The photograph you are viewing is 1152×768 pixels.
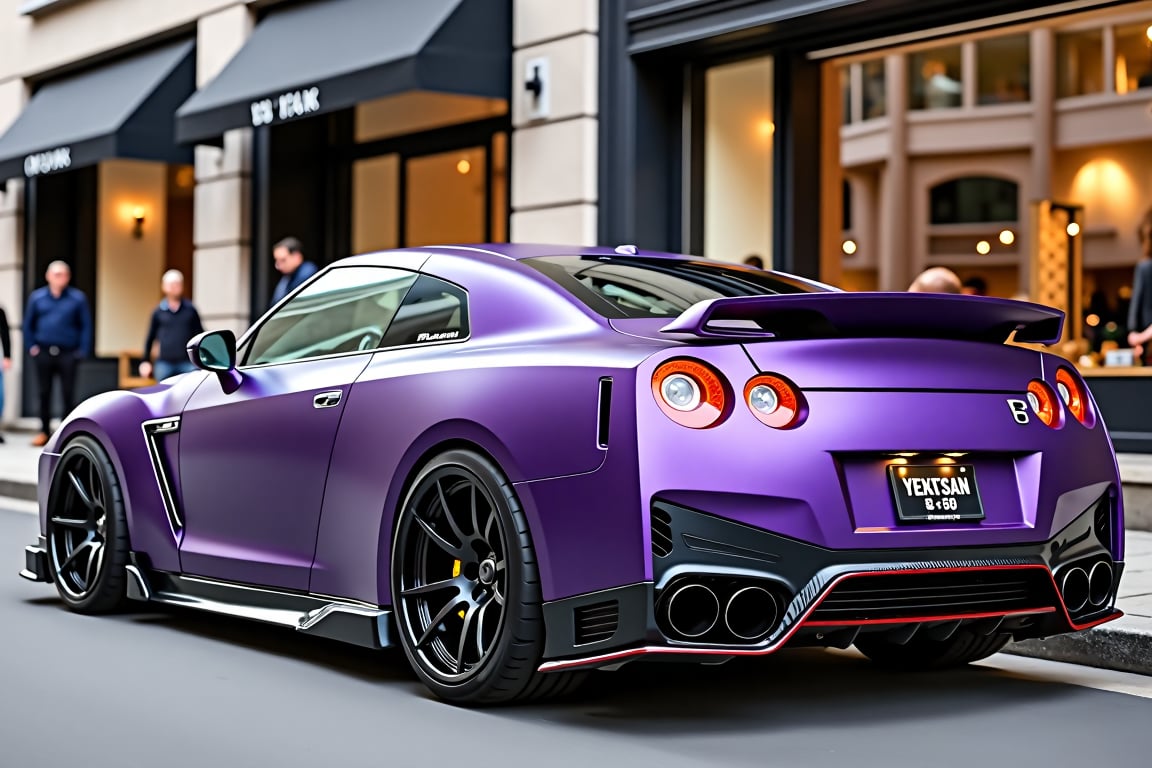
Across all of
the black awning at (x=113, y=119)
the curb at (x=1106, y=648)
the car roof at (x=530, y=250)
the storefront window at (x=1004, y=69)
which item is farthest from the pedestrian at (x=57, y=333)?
the storefront window at (x=1004, y=69)

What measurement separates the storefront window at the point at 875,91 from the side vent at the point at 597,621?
37.9m

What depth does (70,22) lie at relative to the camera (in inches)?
761

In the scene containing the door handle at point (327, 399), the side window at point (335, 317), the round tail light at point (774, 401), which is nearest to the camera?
the round tail light at point (774, 401)

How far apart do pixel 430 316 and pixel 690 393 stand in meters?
1.24

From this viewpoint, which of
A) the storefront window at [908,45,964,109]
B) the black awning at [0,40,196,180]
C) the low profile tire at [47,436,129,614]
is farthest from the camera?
the storefront window at [908,45,964,109]

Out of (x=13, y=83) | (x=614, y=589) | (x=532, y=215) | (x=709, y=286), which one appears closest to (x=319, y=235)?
(x=532, y=215)

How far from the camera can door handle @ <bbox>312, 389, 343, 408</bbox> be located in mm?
5242

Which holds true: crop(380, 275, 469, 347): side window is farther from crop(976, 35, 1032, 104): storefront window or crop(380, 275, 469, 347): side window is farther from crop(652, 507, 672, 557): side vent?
crop(976, 35, 1032, 104): storefront window

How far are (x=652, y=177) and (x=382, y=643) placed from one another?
7.72 meters

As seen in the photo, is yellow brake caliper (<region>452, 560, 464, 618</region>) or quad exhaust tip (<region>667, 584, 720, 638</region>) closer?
quad exhaust tip (<region>667, 584, 720, 638</region>)

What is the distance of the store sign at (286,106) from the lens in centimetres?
1324

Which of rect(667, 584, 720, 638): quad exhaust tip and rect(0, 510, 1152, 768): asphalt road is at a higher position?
rect(667, 584, 720, 638): quad exhaust tip

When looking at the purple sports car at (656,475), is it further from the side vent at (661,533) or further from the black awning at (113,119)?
the black awning at (113,119)

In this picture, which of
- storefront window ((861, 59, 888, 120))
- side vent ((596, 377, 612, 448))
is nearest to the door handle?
side vent ((596, 377, 612, 448))
